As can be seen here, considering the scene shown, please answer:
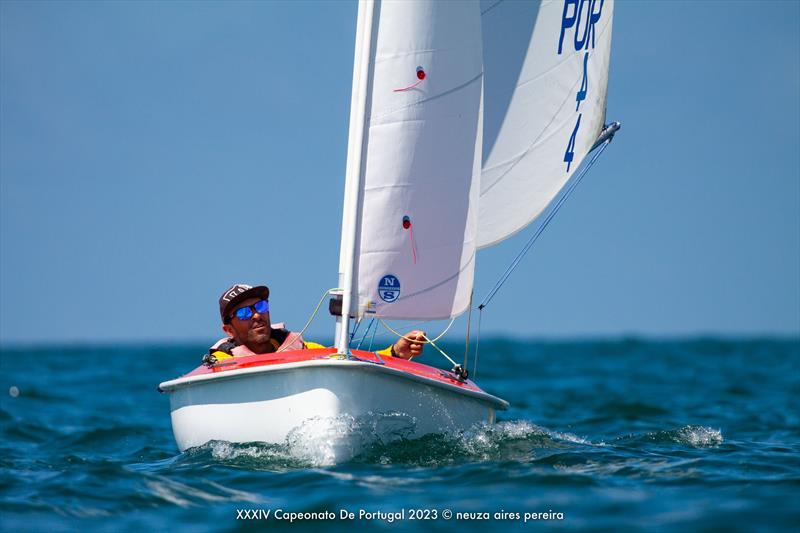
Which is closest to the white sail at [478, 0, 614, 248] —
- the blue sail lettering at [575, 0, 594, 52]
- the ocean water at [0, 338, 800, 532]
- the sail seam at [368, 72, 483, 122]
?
the blue sail lettering at [575, 0, 594, 52]

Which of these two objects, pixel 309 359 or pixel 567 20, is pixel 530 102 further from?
pixel 309 359

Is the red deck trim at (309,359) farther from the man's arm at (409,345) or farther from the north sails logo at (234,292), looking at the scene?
the north sails logo at (234,292)

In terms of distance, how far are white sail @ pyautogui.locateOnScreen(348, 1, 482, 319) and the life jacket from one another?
Answer: 966 mm

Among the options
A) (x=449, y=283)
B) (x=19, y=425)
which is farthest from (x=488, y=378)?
(x=449, y=283)

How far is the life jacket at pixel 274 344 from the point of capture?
840cm

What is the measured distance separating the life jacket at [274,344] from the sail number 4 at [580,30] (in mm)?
3587

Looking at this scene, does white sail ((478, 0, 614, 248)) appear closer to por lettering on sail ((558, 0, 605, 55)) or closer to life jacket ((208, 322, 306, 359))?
por lettering on sail ((558, 0, 605, 55))

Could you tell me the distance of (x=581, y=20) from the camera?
34.2 feet

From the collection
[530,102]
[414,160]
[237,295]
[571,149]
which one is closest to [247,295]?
[237,295]

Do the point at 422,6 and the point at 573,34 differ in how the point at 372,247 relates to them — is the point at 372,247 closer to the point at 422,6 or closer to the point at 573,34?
the point at 422,6

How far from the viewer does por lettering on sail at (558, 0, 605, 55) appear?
10.4 m

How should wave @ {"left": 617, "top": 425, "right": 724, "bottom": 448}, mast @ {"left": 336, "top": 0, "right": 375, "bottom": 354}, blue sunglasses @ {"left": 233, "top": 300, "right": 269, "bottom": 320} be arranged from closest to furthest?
mast @ {"left": 336, "top": 0, "right": 375, "bottom": 354} < blue sunglasses @ {"left": 233, "top": 300, "right": 269, "bottom": 320} < wave @ {"left": 617, "top": 425, "right": 724, "bottom": 448}

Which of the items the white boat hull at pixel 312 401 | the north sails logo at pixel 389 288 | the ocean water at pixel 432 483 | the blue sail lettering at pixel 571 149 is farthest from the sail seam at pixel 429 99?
the blue sail lettering at pixel 571 149

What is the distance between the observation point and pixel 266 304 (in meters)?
8.56
